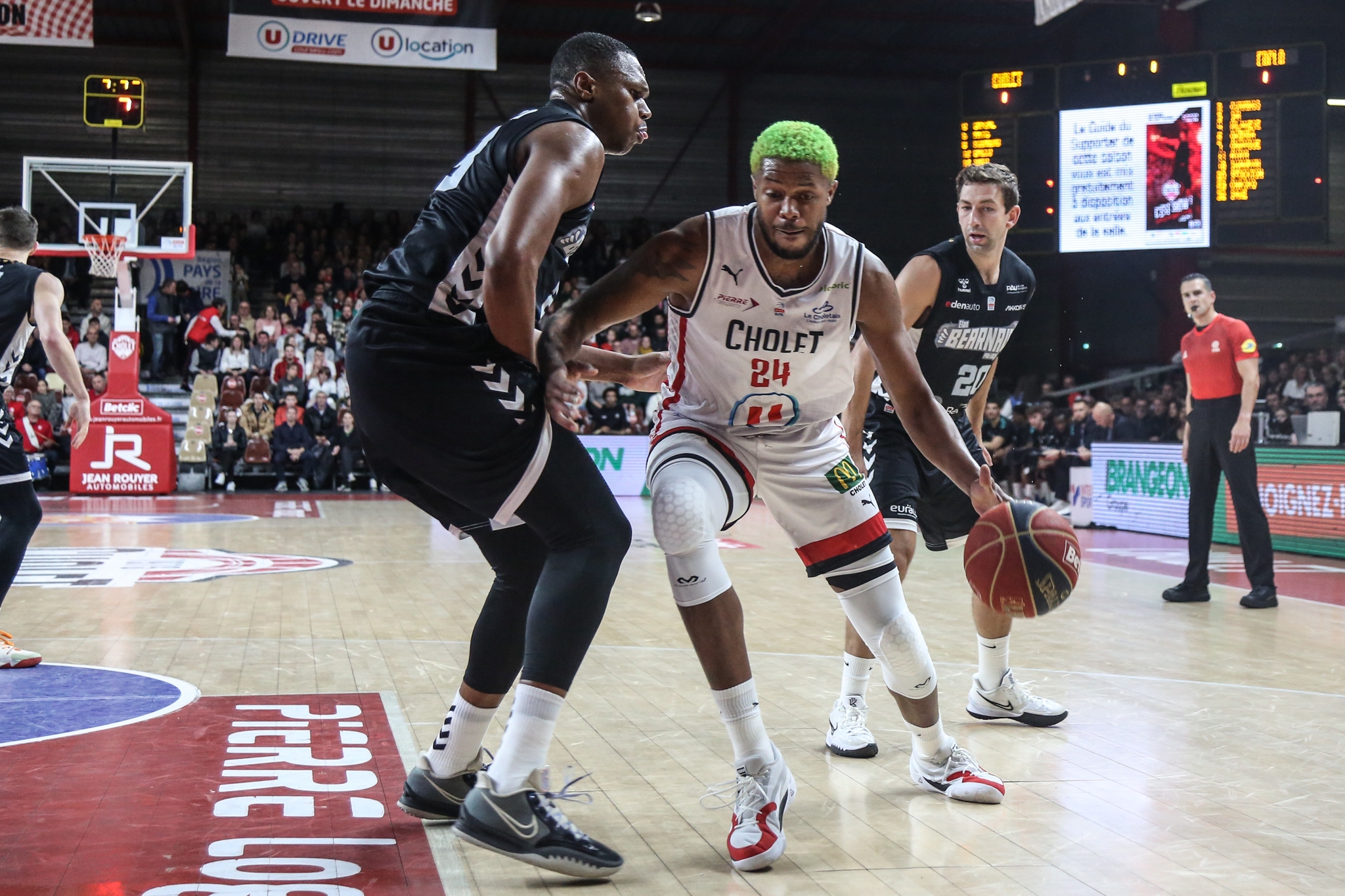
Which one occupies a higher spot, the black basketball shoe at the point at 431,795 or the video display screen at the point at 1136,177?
the video display screen at the point at 1136,177

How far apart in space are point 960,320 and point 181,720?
3.08 m

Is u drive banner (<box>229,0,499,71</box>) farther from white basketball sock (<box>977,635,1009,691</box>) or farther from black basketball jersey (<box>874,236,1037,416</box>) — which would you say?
white basketball sock (<box>977,635,1009,691</box>)

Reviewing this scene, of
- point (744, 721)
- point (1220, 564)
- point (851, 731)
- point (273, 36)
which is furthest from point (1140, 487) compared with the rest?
point (273, 36)

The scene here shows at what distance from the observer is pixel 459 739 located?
124 inches

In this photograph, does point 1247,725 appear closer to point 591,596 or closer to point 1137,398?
point 591,596

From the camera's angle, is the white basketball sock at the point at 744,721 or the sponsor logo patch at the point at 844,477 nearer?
the white basketball sock at the point at 744,721

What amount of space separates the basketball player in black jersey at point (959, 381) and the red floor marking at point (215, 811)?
65.0 inches

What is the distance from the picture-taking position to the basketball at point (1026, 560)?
3.26m

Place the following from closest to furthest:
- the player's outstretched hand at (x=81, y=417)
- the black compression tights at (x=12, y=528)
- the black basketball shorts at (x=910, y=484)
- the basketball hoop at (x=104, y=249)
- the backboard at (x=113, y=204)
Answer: the black basketball shorts at (x=910, y=484), the black compression tights at (x=12, y=528), the player's outstretched hand at (x=81, y=417), the basketball hoop at (x=104, y=249), the backboard at (x=113, y=204)

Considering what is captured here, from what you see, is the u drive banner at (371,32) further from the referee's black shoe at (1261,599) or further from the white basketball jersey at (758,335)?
the white basketball jersey at (758,335)

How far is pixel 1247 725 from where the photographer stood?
4270 millimetres

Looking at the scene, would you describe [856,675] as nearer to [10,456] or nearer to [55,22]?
[10,456]

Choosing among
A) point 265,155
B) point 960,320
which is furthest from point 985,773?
point 265,155

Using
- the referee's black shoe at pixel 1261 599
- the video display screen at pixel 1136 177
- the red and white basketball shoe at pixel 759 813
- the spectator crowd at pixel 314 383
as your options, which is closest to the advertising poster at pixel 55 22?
the spectator crowd at pixel 314 383
